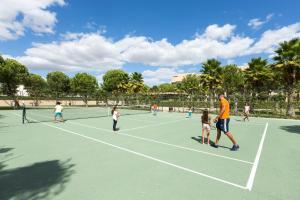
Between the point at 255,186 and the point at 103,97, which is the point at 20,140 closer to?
the point at 255,186

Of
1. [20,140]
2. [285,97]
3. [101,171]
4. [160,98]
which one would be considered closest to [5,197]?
[101,171]

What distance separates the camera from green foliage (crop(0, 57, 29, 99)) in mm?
29328

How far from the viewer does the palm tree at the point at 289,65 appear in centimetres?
2150

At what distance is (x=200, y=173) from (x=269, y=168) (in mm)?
2095

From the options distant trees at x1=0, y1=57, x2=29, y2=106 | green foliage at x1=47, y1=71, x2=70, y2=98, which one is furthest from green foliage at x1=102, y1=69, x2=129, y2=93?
distant trees at x1=0, y1=57, x2=29, y2=106

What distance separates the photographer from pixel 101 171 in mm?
5398

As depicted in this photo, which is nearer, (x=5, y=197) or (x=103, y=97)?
(x=5, y=197)

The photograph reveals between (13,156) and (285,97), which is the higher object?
(285,97)

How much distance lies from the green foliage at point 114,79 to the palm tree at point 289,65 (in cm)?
4140

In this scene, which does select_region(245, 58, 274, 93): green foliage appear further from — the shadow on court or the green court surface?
the shadow on court

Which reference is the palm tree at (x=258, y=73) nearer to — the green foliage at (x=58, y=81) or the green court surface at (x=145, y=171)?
the green court surface at (x=145, y=171)

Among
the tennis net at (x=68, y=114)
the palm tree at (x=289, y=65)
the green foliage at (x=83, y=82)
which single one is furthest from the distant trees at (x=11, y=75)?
the palm tree at (x=289, y=65)

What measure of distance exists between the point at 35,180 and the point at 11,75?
31.2 m

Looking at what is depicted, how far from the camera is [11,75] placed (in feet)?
98.7
